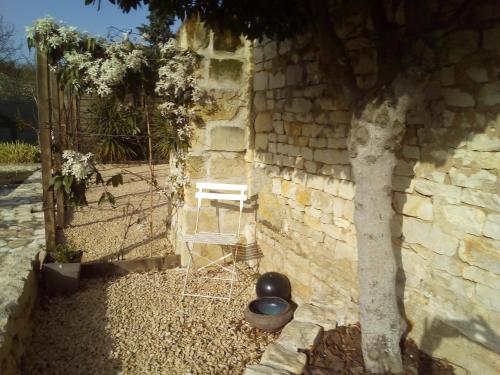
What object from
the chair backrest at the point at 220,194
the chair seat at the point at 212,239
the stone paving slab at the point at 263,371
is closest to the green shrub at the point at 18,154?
the chair backrest at the point at 220,194

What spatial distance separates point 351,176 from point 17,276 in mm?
2823

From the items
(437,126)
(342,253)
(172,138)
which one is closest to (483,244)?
(437,126)

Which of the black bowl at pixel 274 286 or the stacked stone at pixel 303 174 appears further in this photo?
the black bowl at pixel 274 286

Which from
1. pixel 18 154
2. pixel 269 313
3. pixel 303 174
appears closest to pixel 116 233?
pixel 269 313

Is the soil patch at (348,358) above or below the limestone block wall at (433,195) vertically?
below

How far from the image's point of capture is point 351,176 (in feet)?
8.87

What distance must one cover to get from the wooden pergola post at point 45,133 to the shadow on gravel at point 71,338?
84 cm

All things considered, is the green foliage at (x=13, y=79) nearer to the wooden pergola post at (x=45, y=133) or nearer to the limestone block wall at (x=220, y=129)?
the wooden pergola post at (x=45, y=133)

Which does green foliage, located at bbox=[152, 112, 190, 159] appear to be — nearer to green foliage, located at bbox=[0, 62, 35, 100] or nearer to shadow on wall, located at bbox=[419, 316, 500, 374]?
shadow on wall, located at bbox=[419, 316, 500, 374]

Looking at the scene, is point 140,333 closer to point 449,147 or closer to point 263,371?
point 263,371

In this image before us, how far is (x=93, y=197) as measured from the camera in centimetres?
750

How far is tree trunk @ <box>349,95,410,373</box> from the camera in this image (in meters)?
1.84

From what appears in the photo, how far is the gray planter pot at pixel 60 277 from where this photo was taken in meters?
3.56

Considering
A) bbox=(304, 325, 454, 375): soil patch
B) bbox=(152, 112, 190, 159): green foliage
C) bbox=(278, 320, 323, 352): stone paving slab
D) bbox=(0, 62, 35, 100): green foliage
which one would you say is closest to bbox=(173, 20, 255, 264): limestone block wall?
bbox=(152, 112, 190, 159): green foliage
